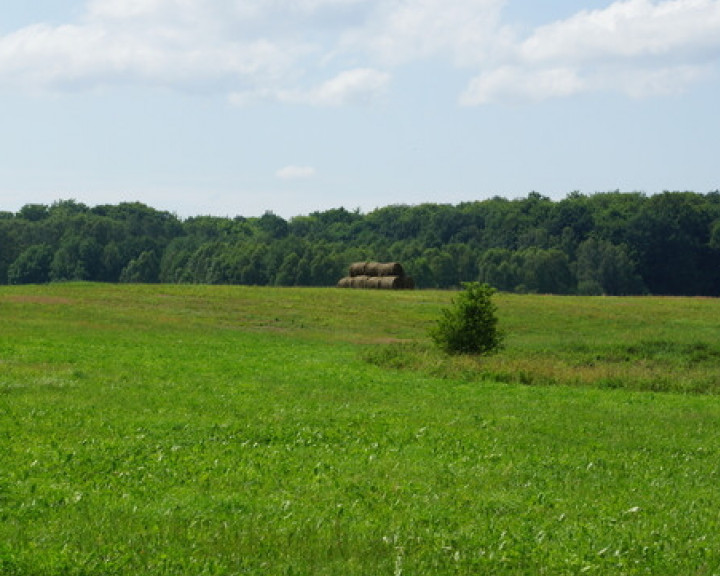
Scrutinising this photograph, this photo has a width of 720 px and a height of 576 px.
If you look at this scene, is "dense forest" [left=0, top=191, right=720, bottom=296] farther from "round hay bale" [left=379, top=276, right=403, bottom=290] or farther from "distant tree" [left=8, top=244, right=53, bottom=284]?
"round hay bale" [left=379, top=276, right=403, bottom=290]

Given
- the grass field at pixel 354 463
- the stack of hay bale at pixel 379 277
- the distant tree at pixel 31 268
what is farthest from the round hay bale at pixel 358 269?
the distant tree at pixel 31 268

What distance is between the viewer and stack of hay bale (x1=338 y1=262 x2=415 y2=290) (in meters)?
86.0

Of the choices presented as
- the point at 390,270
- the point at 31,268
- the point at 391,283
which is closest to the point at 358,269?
the point at 390,270

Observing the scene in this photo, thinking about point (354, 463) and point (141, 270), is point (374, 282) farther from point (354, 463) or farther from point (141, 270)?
point (141, 270)

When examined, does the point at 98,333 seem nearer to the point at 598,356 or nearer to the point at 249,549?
the point at 598,356

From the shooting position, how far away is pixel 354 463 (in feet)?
49.4

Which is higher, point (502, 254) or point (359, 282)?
point (502, 254)

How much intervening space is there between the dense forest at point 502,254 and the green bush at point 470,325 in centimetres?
10739

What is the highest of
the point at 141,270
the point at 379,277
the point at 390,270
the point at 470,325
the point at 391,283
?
the point at 390,270

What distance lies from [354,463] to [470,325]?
21.5 metres

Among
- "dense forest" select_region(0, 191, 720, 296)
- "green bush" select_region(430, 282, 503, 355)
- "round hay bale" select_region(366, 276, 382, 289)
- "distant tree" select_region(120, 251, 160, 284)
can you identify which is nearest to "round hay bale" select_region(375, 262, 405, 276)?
"round hay bale" select_region(366, 276, 382, 289)

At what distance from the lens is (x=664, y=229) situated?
15575cm

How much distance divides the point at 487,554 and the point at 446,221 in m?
186

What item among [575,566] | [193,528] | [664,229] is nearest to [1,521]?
[193,528]
